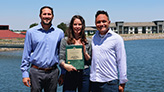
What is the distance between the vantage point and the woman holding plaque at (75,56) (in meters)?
4.25

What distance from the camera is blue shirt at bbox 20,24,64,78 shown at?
14.9 feet

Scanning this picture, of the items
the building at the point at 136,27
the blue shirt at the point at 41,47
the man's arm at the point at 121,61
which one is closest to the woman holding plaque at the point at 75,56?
the blue shirt at the point at 41,47

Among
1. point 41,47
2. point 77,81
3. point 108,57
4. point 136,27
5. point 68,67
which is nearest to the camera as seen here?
point 108,57

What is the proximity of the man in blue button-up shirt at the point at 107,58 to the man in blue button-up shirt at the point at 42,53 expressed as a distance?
3.12ft

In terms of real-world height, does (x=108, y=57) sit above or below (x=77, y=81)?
above

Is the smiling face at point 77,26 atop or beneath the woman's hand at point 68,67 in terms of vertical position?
atop

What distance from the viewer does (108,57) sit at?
155 inches

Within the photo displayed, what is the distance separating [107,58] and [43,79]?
4.75 ft

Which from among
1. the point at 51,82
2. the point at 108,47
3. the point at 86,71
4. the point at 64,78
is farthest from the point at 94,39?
the point at 51,82

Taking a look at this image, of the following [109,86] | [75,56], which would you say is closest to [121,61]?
[109,86]

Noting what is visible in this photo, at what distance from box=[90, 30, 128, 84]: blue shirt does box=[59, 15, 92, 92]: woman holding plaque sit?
1.04 ft

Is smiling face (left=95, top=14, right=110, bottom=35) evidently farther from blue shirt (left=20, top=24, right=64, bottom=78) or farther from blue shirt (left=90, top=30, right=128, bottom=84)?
blue shirt (left=20, top=24, right=64, bottom=78)

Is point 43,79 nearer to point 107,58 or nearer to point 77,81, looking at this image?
point 77,81

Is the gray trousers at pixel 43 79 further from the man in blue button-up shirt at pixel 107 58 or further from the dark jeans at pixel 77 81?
the man in blue button-up shirt at pixel 107 58
